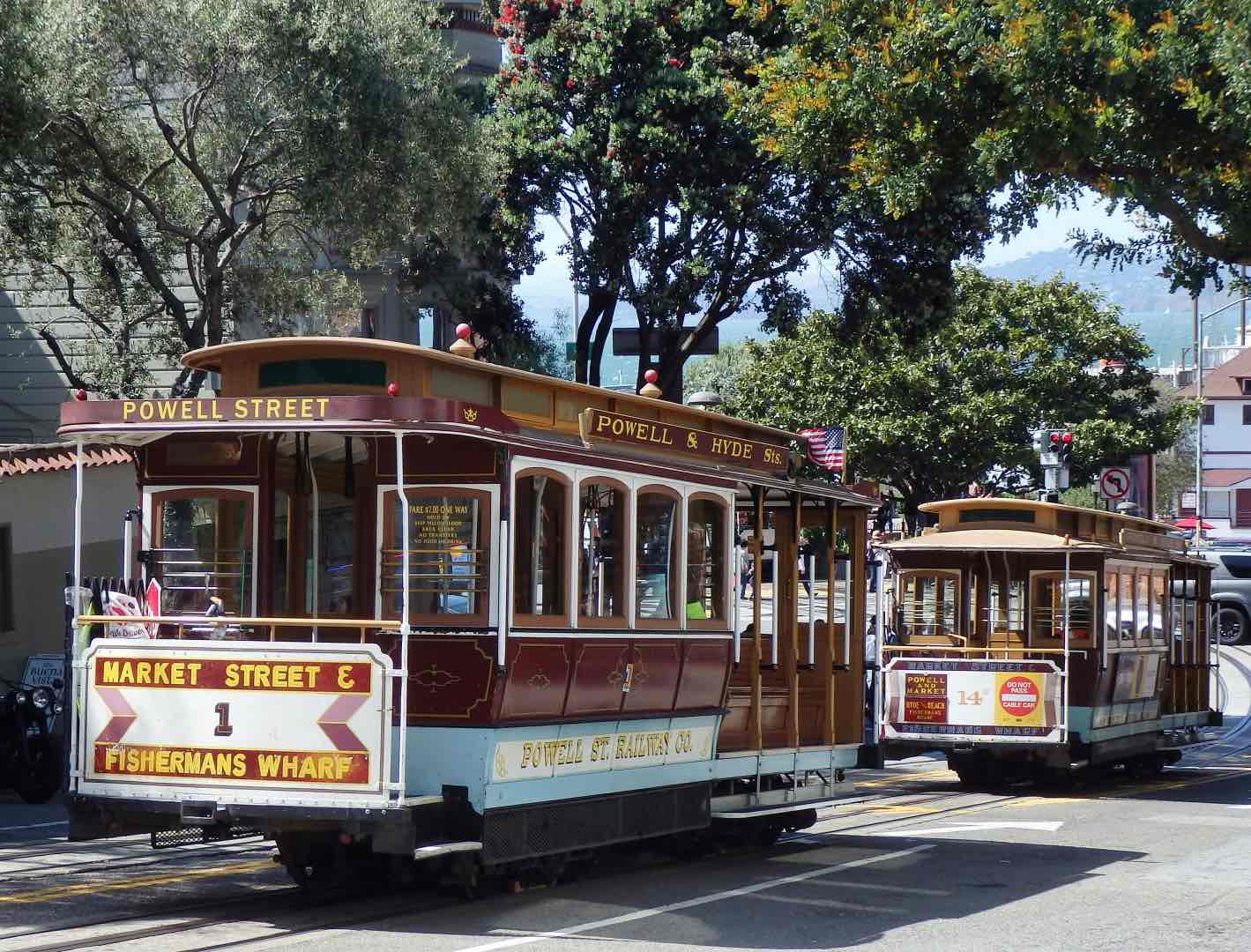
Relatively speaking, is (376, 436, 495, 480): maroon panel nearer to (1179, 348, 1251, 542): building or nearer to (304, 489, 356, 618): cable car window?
(304, 489, 356, 618): cable car window

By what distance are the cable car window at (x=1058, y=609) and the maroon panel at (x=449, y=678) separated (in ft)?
37.7

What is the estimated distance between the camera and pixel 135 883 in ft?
38.9

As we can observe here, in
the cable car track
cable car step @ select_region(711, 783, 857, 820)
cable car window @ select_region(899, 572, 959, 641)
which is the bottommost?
the cable car track

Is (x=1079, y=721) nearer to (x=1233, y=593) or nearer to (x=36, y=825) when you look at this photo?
(x=36, y=825)

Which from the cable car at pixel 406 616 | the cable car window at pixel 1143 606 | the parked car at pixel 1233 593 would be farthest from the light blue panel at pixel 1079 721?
the parked car at pixel 1233 593

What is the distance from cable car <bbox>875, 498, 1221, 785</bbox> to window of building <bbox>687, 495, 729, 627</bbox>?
21.0 ft

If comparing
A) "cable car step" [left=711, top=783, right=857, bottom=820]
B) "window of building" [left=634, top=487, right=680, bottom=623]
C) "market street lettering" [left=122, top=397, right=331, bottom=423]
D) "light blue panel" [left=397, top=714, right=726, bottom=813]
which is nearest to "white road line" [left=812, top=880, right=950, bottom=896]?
"cable car step" [left=711, top=783, right=857, bottom=820]

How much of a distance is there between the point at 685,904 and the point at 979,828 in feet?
18.4

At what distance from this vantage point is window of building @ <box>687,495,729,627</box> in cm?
1297

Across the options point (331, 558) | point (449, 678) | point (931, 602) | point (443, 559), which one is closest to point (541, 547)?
point (443, 559)

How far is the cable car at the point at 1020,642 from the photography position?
19.6 meters

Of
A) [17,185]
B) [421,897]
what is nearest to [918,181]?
[421,897]

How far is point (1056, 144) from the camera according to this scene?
1538 centimetres

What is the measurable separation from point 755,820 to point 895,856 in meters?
1.32
